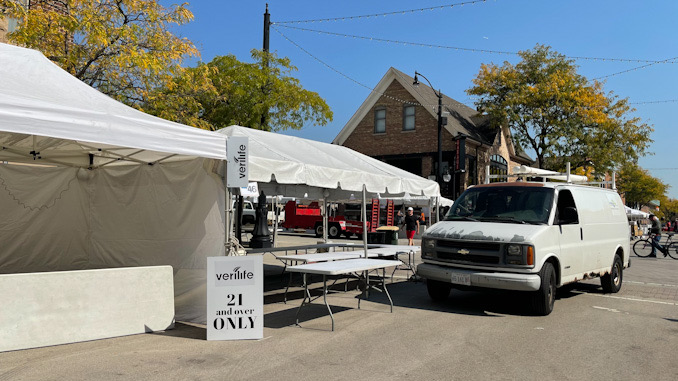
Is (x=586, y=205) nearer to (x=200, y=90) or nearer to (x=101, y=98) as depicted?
(x=101, y=98)

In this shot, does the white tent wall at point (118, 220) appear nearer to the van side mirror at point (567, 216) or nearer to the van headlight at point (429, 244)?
the van headlight at point (429, 244)

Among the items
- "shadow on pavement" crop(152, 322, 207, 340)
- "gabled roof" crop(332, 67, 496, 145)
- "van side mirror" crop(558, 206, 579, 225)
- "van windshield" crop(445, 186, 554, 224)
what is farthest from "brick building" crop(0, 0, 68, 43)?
"gabled roof" crop(332, 67, 496, 145)

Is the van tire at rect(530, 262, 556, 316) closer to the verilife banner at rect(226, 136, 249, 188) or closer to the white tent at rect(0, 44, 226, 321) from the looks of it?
the verilife banner at rect(226, 136, 249, 188)

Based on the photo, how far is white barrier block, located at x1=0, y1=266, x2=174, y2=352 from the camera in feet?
18.9

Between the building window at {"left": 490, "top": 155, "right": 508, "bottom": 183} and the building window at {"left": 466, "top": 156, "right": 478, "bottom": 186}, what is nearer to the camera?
the building window at {"left": 466, "top": 156, "right": 478, "bottom": 186}

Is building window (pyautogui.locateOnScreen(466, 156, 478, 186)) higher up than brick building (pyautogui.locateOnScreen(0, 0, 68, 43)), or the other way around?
brick building (pyautogui.locateOnScreen(0, 0, 68, 43))

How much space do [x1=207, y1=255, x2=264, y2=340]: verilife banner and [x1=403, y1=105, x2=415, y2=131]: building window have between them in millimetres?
29797

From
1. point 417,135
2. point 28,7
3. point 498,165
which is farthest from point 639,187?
point 28,7

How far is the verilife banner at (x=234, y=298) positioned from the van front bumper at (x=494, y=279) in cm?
319

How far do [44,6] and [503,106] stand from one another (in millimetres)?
27420

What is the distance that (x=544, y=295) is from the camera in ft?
26.1

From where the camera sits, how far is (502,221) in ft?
28.4

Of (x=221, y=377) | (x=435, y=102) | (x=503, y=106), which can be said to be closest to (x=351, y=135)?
(x=435, y=102)

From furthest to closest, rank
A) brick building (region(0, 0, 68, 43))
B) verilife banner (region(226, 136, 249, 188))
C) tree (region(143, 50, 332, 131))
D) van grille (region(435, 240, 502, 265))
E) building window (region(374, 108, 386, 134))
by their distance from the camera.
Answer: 1. building window (region(374, 108, 386, 134))
2. tree (region(143, 50, 332, 131))
3. brick building (region(0, 0, 68, 43))
4. van grille (region(435, 240, 502, 265))
5. verilife banner (region(226, 136, 249, 188))
